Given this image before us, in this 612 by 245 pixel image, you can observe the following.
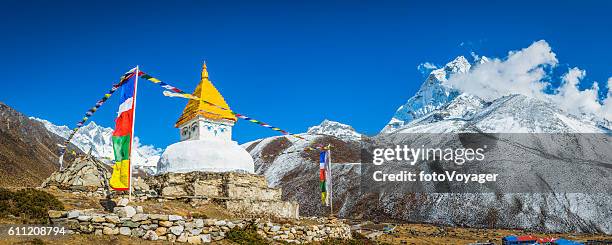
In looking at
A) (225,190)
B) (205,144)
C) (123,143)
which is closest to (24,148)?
(205,144)

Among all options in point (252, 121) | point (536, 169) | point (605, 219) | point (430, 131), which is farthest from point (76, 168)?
point (430, 131)

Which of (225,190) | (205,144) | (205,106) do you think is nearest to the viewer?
(225,190)

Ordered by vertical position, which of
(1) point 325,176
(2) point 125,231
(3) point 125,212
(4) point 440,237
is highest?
(1) point 325,176

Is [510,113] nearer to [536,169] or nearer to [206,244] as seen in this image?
[536,169]

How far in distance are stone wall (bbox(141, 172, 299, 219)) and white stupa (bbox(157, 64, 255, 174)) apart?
887mm

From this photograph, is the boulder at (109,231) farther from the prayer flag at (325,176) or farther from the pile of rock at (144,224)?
the prayer flag at (325,176)

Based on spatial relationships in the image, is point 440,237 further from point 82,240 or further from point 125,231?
point 82,240

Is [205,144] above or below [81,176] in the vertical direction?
above

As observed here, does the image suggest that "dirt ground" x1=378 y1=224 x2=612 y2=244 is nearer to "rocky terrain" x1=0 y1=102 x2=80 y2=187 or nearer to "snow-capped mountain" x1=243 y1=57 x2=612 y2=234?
"snow-capped mountain" x1=243 y1=57 x2=612 y2=234

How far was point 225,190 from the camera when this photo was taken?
25.6 m

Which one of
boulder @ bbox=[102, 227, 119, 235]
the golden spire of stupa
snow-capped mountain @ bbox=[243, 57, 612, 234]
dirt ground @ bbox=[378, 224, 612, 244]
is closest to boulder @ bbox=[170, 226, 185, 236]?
boulder @ bbox=[102, 227, 119, 235]

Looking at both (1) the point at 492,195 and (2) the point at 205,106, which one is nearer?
(2) the point at 205,106

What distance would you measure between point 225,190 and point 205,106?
22.8 feet

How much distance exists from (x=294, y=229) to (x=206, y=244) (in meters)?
4.64
